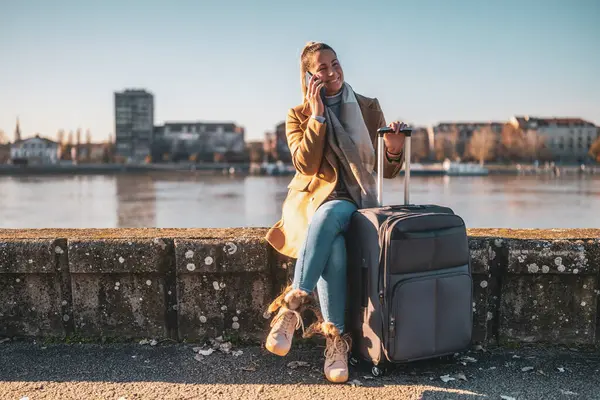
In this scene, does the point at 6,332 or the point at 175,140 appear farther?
the point at 175,140

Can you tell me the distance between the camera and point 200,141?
374 feet

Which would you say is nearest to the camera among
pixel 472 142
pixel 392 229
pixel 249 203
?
pixel 392 229

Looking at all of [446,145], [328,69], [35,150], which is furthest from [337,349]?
[35,150]

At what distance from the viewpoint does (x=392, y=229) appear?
272cm

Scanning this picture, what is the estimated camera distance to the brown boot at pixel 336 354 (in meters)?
2.81

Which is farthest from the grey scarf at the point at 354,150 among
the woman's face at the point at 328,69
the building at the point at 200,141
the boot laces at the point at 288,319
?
the building at the point at 200,141

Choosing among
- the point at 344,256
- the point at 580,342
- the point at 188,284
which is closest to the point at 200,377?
the point at 188,284

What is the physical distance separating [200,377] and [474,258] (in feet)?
5.42

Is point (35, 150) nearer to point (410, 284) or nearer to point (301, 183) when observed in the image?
point (301, 183)

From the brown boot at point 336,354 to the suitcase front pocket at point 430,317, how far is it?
0.25 metres

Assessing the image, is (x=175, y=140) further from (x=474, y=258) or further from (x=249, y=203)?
(x=474, y=258)

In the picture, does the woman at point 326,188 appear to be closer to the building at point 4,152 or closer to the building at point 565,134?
the building at point 565,134

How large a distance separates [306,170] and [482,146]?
108821 millimetres

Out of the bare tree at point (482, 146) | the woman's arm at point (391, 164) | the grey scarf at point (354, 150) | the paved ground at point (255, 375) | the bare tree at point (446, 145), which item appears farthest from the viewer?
the bare tree at point (446, 145)
